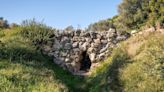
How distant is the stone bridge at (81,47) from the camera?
2472 centimetres

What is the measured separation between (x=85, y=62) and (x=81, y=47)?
1.20 m

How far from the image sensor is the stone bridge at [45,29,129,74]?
2472 cm

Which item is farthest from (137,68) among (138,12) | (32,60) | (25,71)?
(138,12)

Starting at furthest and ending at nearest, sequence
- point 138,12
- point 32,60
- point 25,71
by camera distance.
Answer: point 138,12, point 32,60, point 25,71

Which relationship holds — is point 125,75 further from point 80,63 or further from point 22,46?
point 80,63

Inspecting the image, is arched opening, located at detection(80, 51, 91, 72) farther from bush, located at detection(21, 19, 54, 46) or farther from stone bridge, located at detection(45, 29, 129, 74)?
bush, located at detection(21, 19, 54, 46)

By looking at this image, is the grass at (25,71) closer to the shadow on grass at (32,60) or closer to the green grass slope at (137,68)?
the shadow on grass at (32,60)

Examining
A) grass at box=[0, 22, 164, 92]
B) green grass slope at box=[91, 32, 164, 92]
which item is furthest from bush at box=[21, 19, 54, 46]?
green grass slope at box=[91, 32, 164, 92]

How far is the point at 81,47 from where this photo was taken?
25.2 m

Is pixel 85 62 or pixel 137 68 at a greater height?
pixel 137 68

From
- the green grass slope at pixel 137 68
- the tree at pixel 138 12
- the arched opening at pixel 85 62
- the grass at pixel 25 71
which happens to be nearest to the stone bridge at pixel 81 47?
the arched opening at pixel 85 62

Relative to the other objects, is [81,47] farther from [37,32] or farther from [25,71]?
[25,71]

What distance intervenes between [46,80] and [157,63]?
4751mm

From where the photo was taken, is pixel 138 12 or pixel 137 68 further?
pixel 138 12
